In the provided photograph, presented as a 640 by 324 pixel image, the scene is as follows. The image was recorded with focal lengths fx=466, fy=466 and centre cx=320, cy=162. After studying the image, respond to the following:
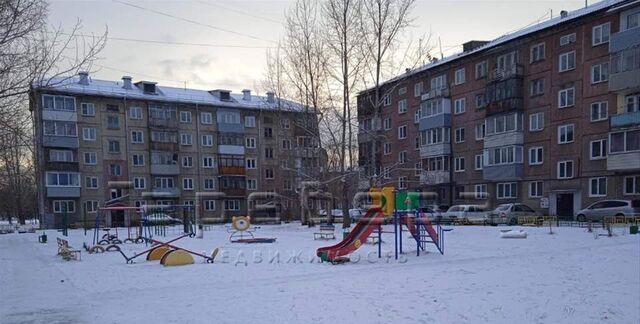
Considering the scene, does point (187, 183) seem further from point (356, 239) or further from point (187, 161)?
point (356, 239)

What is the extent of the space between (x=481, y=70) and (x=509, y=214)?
13698mm

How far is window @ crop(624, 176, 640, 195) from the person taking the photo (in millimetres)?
28203

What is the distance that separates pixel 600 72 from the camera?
100ft

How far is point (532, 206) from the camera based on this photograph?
34.5 metres

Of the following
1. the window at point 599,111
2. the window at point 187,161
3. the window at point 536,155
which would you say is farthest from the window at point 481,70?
the window at point 187,161

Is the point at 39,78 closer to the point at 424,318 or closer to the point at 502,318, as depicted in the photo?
the point at 424,318

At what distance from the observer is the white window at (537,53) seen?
34.1 m

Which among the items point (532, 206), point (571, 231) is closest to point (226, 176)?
point (532, 206)

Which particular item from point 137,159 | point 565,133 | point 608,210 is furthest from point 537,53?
point 137,159

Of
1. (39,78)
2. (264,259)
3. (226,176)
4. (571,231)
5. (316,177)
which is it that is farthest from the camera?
(226,176)

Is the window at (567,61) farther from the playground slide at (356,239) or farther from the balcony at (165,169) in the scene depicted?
the balcony at (165,169)

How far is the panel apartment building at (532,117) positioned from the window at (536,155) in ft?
0.25

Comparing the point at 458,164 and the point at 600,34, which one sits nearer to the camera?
the point at 600,34

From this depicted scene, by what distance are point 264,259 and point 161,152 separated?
37.0 m
